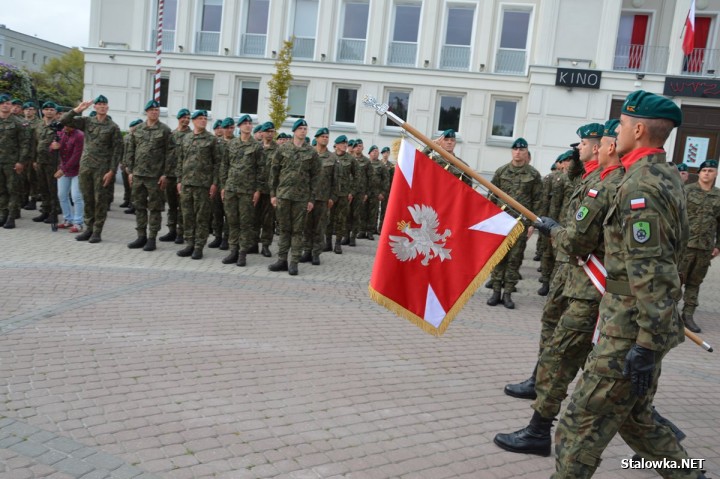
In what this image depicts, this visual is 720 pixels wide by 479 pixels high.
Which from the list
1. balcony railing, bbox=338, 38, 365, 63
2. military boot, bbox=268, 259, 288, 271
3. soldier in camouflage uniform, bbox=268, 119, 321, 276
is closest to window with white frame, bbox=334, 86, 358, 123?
balcony railing, bbox=338, 38, 365, 63

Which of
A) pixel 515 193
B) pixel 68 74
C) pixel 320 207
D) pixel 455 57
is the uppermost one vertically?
pixel 68 74

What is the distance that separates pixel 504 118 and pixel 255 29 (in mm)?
11477

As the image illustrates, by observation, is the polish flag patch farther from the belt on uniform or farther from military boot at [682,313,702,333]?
military boot at [682,313,702,333]

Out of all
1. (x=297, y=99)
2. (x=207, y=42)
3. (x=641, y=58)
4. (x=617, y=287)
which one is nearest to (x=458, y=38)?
(x=641, y=58)

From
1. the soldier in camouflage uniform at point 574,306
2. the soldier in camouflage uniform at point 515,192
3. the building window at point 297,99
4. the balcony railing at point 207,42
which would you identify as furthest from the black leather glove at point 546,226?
the balcony railing at point 207,42

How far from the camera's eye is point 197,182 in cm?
1012

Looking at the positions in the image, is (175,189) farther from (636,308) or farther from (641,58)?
(641,58)

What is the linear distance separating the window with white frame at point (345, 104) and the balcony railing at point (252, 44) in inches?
154

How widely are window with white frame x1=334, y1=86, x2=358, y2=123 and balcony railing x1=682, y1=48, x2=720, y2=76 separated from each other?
12.8 m

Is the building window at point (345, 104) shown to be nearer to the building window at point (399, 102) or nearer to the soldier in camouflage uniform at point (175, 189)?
the building window at point (399, 102)

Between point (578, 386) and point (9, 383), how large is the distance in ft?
12.6

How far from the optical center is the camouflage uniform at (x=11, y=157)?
A: 11.5m

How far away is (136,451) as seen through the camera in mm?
3656

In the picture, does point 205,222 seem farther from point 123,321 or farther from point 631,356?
point 631,356
